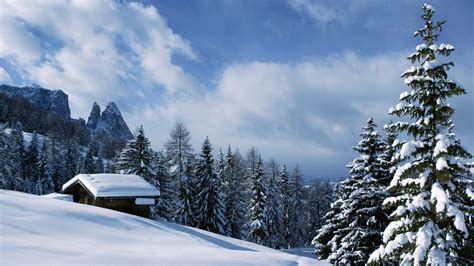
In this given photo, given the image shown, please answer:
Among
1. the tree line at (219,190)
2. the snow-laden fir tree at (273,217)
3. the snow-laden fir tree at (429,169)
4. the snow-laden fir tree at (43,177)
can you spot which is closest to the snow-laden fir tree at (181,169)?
the tree line at (219,190)

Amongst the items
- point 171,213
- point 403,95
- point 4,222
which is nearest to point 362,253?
point 403,95

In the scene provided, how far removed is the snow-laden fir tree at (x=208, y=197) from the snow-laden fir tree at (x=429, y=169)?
26.7m

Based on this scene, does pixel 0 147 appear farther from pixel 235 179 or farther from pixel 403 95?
pixel 403 95

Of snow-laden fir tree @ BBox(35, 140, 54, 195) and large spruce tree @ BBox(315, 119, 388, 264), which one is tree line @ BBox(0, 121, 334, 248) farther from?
large spruce tree @ BBox(315, 119, 388, 264)

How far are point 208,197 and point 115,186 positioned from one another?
1502cm

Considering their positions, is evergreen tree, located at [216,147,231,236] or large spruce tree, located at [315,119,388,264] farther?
evergreen tree, located at [216,147,231,236]

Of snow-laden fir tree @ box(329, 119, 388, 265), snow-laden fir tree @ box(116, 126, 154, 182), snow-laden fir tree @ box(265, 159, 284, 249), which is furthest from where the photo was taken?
snow-laden fir tree @ box(265, 159, 284, 249)

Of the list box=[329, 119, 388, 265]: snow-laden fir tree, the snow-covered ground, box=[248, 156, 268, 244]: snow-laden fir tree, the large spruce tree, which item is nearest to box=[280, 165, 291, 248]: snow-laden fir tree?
box=[248, 156, 268, 244]: snow-laden fir tree

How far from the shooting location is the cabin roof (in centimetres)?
2173

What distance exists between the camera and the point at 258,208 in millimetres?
42031

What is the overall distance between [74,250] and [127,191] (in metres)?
15.2

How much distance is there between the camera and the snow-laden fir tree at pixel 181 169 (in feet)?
119

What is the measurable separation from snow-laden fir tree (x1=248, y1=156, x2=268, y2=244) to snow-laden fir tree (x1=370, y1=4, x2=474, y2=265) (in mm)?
32039

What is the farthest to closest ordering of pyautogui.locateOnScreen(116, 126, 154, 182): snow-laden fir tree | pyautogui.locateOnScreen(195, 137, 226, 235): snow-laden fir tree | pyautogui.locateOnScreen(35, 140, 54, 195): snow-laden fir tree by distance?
pyautogui.locateOnScreen(35, 140, 54, 195): snow-laden fir tree
pyautogui.locateOnScreen(195, 137, 226, 235): snow-laden fir tree
pyautogui.locateOnScreen(116, 126, 154, 182): snow-laden fir tree
